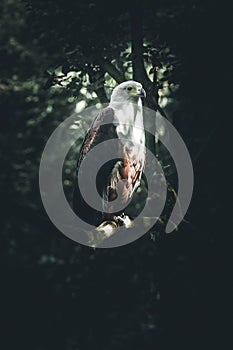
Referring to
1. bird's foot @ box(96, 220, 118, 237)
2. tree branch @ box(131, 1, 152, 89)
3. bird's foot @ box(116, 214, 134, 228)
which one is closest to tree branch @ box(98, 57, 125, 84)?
tree branch @ box(131, 1, 152, 89)

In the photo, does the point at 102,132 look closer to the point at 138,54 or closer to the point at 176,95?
the point at 138,54

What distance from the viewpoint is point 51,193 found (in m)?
8.34

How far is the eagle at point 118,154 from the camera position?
4621 millimetres

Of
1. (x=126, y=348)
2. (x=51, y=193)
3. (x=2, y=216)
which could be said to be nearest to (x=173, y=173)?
(x=51, y=193)

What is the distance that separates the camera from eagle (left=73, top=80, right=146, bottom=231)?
462 cm

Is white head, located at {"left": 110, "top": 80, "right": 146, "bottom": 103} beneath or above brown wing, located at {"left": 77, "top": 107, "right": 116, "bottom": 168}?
above

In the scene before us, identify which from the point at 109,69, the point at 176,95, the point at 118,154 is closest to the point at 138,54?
the point at 109,69

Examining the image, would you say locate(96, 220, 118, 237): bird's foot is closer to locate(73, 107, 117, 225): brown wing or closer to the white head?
locate(73, 107, 117, 225): brown wing

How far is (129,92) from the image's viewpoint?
15.2ft

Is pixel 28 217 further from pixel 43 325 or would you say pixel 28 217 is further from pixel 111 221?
pixel 111 221

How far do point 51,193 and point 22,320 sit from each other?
4.77 m

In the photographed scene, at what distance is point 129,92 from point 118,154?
425mm

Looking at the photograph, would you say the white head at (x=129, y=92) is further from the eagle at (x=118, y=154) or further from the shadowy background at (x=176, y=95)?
the shadowy background at (x=176, y=95)

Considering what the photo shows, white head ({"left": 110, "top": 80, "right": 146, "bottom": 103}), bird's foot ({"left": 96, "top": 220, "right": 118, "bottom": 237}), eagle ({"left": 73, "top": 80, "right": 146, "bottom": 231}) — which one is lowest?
bird's foot ({"left": 96, "top": 220, "right": 118, "bottom": 237})
